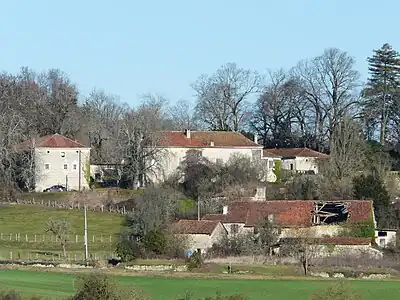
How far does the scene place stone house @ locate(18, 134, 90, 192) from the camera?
71875mm

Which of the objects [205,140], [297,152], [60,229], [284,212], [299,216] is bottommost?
[60,229]

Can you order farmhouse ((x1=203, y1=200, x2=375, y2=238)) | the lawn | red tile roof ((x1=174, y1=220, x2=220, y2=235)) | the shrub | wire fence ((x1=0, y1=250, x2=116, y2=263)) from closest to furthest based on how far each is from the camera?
1. the lawn
2. wire fence ((x1=0, y1=250, x2=116, y2=263))
3. the shrub
4. red tile roof ((x1=174, y1=220, x2=220, y2=235))
5. farmhouse ((x1=203, y1=200, x2=375, y2=238))

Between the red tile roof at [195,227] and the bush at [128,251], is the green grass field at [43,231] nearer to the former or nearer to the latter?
the bush at [128,251]

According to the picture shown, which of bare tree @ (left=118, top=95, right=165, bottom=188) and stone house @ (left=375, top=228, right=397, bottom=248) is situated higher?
bare tree @ (left=118, top=95, right=165, bottom=188)

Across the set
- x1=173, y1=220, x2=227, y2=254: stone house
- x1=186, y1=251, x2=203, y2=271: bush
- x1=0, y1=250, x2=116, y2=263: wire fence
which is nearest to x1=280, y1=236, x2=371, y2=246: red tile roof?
x1=173, y1=220, x2=227, y2=254: stone house

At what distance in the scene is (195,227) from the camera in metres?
51.9

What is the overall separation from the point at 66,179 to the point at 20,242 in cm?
1743

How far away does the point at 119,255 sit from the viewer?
4800cm

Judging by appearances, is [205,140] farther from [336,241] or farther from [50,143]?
[336,241]

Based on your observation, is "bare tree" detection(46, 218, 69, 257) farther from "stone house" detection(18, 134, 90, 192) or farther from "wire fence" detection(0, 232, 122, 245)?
"stone house" detection(18, 134, 90, 192)

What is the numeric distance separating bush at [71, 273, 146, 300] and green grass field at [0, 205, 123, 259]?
2526 cm

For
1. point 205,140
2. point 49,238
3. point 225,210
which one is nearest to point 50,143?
point 205,140

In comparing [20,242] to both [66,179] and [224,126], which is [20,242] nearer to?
[66,179]

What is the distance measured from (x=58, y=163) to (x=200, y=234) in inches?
953
